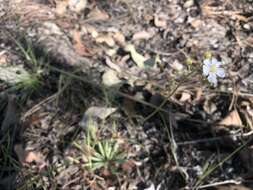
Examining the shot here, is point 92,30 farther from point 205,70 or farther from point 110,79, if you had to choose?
point 205,70

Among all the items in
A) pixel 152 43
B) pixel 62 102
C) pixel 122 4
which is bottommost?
pixel 62 102

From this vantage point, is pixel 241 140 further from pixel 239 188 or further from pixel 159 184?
pixel 159 184

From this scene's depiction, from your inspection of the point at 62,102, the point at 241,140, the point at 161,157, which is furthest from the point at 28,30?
the point at 241,140

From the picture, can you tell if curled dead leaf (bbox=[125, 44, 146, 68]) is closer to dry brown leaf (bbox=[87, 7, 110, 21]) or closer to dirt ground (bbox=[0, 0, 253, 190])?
dirt ground (bbox=[0, 0, 253, 190])

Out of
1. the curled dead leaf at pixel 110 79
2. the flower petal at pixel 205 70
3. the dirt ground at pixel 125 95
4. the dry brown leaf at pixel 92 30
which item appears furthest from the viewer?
the dry brown leaf at pixel 92 30

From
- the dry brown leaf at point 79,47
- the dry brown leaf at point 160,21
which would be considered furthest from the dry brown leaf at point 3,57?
the dry brown leaf at point 160,21

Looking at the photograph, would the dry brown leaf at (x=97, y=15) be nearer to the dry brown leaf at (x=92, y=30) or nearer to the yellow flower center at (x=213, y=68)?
the dry brown leaf at (x=92, y=30)

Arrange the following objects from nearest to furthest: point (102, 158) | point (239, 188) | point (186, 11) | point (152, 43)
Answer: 1. point (239, 188)
2. point (102, 158)
3. point (152, 43)
4. point (186, 11)

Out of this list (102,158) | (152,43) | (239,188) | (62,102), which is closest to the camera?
(239,188)
